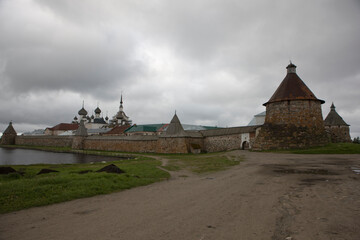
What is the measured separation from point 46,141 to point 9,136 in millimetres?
18503

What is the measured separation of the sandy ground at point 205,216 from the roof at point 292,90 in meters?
17.6

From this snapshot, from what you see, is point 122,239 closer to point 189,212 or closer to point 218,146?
point 189,212

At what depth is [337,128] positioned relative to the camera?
106ft

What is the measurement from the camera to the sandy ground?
3928mm

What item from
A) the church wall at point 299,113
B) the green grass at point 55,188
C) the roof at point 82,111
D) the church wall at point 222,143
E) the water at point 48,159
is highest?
the roof at point 82,111

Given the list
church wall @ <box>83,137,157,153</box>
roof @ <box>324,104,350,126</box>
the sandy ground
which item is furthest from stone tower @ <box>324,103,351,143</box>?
the sandy ground

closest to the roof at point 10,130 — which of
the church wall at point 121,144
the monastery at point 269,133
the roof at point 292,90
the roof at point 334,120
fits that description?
the monastery at point 269,133

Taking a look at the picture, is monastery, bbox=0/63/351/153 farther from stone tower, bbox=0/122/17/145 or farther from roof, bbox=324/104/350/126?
stone tower, bbox=0/122/17/145

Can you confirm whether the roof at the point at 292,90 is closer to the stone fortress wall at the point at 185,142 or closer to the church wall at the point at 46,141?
the stone fortress wall at the point at 185,142

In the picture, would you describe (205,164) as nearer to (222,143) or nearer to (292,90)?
(292,90)

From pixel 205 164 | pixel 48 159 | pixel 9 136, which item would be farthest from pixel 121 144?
pixel 9 136

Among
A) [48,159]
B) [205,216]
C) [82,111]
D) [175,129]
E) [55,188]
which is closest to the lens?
[205,216]

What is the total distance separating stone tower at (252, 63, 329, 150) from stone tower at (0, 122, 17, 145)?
79.0 metres

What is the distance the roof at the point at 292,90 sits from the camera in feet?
75.7
